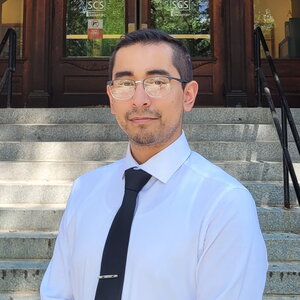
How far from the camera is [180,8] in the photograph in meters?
6.71

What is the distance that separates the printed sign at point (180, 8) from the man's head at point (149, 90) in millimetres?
5987

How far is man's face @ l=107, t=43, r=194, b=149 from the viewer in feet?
3.44

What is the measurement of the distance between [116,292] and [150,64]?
0.61 metres

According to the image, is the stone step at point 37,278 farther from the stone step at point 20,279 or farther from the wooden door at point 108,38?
the wooden door at point 108,38

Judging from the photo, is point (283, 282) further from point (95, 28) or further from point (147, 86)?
point (95, 28)

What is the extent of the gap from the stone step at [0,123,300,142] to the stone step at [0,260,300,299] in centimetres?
203

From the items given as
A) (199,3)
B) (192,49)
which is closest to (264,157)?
(192,49)

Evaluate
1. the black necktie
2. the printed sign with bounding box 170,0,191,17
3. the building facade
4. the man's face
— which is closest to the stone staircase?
the building facade

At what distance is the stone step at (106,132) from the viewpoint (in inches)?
177

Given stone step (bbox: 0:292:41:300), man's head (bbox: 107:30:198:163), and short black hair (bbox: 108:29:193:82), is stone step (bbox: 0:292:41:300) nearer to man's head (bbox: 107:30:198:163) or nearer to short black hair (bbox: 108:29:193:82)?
man's head (bbox: 107:30:198:163)

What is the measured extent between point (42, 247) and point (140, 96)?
2.22 meters

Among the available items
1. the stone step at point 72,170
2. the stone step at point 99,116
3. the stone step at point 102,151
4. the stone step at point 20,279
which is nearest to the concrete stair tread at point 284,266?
the stone step at point 72,170

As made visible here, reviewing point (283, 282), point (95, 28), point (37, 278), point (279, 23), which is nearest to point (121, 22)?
point (95, 28)

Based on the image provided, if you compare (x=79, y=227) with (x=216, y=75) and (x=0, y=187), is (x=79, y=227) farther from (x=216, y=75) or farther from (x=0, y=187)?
(x=216, y=75)
